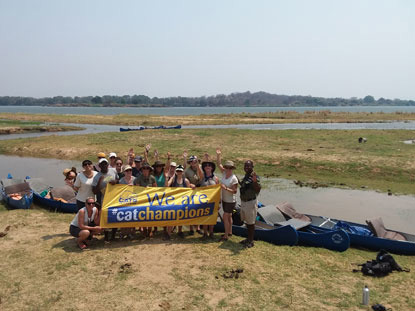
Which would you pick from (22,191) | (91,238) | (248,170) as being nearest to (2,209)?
(22,191)

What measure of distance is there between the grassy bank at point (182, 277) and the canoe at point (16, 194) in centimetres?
369

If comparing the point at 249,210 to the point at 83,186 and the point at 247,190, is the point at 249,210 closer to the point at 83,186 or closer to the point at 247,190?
the point at 247,190

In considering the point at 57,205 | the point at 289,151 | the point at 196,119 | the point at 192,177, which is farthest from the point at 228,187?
the point at 196,119

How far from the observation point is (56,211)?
567 inches

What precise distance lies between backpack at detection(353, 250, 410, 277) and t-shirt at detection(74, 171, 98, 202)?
734 cm

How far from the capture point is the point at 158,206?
33.7 ft

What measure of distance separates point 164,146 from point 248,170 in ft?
77.5

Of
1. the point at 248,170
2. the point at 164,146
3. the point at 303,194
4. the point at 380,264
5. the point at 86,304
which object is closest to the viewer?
the point at 86,304

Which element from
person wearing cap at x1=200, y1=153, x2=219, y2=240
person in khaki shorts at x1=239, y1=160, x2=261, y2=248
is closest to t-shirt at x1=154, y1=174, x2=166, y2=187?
person wearing cap at x1=200, y1=153, x2=219, y2=240

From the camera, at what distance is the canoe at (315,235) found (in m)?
10.3

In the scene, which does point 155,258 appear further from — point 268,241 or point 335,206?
point 335,206

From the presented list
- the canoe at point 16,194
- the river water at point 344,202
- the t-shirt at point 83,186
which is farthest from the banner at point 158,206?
the river water at point 344,202

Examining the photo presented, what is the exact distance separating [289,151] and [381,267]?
20.2 metres

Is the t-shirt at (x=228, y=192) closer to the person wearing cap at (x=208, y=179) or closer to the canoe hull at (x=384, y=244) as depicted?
the person wearing cap at (x=208, y=179)
